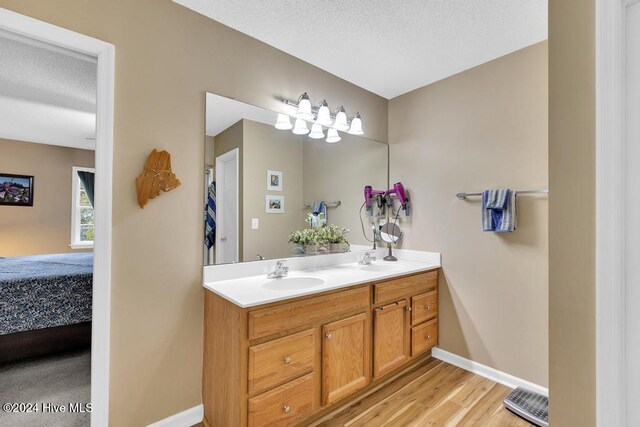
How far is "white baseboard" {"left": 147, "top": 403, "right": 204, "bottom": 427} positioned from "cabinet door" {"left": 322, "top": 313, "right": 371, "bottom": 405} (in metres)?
0.75

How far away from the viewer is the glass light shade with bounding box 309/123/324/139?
2432 millimetres

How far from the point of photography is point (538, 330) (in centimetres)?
204

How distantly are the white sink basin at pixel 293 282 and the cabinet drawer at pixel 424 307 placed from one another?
0.84 meters

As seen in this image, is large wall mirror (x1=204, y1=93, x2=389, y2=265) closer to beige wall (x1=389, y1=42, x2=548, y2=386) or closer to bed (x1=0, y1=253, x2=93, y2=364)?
beige wall (x1=389, y1=42, x2=548, y2=386)

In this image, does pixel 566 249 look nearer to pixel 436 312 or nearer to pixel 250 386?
pixel 250 386

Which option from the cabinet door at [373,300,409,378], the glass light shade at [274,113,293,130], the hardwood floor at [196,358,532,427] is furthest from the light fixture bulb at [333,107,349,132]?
the hardwood floor at [196,358,532,427]

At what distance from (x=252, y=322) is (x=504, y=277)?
187 centimetres

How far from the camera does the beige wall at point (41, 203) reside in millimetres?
4109

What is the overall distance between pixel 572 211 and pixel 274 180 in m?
1.78

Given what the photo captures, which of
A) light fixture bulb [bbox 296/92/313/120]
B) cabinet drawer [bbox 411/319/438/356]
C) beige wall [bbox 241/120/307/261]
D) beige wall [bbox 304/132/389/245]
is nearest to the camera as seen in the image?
beige wall [bbox 241/120/307/261]

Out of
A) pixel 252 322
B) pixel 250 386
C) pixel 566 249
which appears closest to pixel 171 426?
pixel 250 386

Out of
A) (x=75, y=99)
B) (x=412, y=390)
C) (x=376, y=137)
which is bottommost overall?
(x=412, y=390)

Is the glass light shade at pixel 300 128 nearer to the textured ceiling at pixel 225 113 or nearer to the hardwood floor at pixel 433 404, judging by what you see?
the textured ceiling at pixel 225 113

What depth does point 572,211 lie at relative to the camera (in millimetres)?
908
